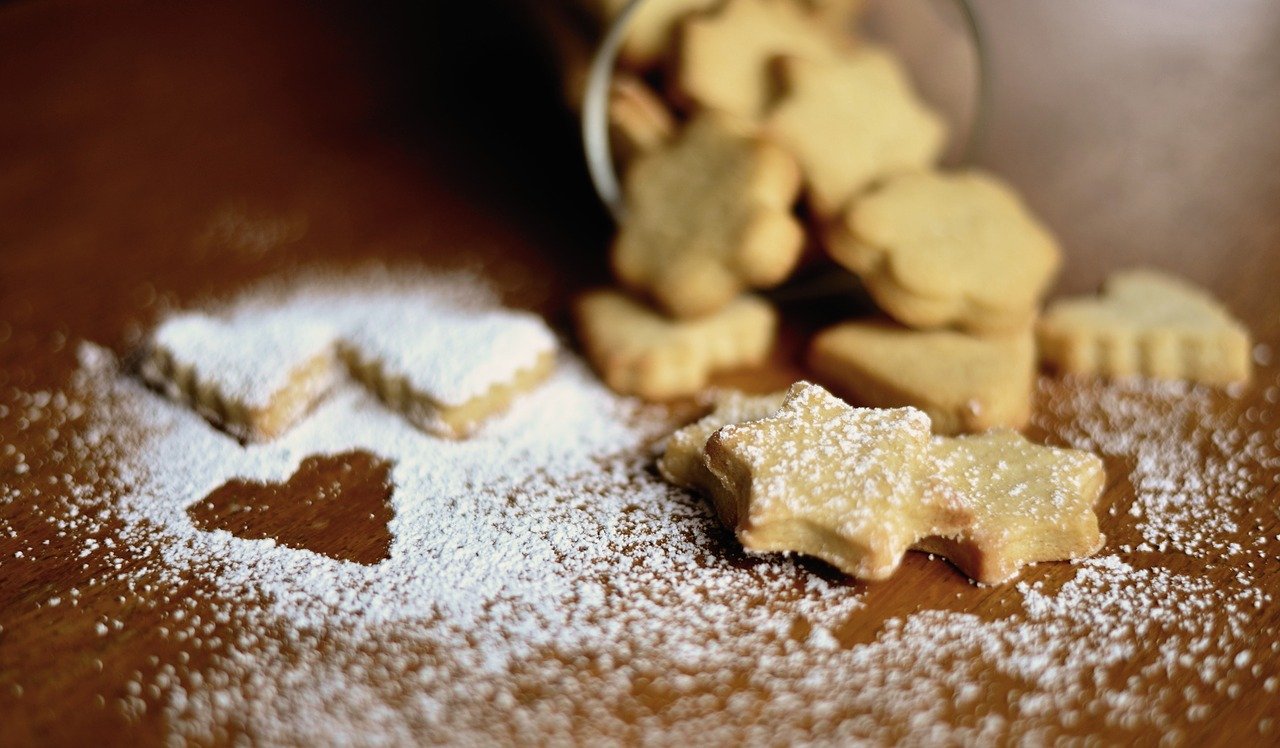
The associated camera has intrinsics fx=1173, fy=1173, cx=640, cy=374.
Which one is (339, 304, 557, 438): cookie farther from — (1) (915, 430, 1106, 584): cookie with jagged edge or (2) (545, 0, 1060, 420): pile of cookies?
(1) (915, 430, 1106, 584): cookie with jagged edge

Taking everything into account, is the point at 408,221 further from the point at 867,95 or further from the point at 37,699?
the point at 37,699

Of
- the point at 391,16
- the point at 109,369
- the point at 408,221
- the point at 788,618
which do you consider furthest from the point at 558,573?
the point at 391,16

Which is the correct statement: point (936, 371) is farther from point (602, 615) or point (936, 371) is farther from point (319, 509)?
point (319, 509)

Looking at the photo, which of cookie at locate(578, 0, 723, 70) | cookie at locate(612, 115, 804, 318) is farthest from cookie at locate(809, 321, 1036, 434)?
cookie at locate(578, 0, 723, 70)

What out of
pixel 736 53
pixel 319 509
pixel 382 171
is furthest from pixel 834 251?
pixel 382 171

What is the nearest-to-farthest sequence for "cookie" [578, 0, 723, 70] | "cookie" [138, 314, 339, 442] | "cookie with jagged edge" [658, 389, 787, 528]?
"cookie with jagged edge" [658, 389, 787, 528], "cookie" [138, 314, 339, 442], "cookie" [578, 0, 723, 70]

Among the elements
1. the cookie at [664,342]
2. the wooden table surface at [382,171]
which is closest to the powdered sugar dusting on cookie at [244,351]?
the wooden table surface at [382,171]

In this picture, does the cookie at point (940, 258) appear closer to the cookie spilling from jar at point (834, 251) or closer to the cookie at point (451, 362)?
the cookie spilling from jar at point (834, 251)
